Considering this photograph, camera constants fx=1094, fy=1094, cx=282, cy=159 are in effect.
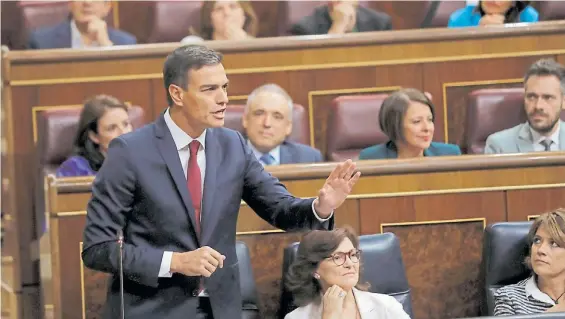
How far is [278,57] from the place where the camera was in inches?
77.6

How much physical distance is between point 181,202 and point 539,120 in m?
0.90

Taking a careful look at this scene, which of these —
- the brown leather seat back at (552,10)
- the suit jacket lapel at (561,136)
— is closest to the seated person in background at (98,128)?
the suit jacket lapel at (561,136)

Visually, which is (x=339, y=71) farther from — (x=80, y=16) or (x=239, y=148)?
(x=239, y=148)

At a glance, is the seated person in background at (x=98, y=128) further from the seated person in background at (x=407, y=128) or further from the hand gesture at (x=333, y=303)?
the hand gesture at (x=333, y=303)

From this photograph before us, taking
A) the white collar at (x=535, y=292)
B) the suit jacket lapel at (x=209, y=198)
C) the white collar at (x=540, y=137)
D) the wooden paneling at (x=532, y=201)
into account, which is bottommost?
the white collar at (x=535, y=292)

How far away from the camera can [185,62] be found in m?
1.04

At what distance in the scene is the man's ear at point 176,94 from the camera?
104 centimetres

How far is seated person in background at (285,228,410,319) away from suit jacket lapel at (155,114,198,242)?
0.90 ft

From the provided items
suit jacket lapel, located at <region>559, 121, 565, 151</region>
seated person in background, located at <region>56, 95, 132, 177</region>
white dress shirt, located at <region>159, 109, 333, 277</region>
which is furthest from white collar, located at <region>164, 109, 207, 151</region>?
suit jacket lapel, located at <region>559, 121, 565, 151</region>

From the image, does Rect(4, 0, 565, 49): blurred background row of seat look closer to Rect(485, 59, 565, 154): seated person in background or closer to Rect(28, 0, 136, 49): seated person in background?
Rect(28, 0, 136, 49): seated person in background

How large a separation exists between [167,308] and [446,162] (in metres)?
0.54

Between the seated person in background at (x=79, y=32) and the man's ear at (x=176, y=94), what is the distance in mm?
1059

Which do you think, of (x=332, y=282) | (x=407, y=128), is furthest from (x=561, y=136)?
(x=332, y=282)

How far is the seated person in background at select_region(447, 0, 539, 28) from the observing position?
2.14 meters
